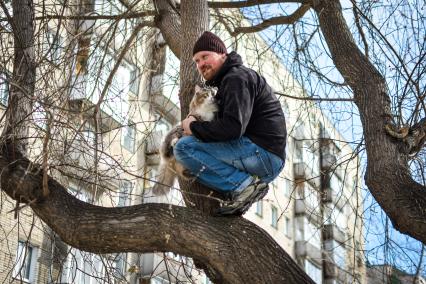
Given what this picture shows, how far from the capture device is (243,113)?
4066mm

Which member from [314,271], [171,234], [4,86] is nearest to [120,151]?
[4,86]

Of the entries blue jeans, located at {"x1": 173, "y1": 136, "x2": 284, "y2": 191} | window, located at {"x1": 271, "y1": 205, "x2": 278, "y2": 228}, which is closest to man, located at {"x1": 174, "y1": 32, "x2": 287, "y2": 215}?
blue jeans, located at {"x1": 173, "y1": 136, "x2": 284, "y2": 191}

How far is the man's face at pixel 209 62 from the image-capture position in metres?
4.56

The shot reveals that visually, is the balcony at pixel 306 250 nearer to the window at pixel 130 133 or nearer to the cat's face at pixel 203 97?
the window at pixel 130 133

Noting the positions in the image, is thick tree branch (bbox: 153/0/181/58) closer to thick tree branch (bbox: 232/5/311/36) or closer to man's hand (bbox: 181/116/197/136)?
thick tree branch (bbox: 232/5/311/36)

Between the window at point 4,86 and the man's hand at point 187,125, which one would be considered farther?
the window at point 4,86

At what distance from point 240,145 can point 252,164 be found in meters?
0.15

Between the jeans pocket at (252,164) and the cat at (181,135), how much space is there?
35cm

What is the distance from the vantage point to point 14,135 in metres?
4.60

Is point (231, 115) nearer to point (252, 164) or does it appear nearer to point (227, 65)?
point (252, 164)

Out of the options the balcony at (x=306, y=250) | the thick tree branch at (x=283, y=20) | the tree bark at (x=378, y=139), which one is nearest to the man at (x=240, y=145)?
the tree bark at (x=378, y=139)

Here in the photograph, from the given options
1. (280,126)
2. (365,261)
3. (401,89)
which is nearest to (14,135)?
(280,126)

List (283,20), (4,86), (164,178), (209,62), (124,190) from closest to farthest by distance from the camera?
1. (209,62)
2. (164,178)
3. (124,190)
4. (4,86)
5. (283,20)

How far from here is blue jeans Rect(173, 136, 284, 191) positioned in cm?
429
